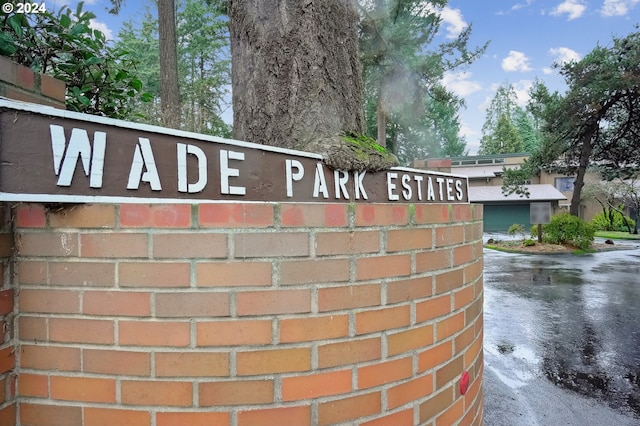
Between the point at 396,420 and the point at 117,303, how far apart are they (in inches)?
37.3

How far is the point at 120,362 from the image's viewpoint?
116 cm

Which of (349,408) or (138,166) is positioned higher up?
(138,166)

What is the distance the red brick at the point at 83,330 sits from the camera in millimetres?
1158

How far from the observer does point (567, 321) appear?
6.09m

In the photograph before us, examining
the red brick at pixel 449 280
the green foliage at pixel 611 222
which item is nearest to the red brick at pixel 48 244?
the red brick at pixel 449 280

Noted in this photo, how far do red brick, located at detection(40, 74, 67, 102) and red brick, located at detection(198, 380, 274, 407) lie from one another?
1.12 meters

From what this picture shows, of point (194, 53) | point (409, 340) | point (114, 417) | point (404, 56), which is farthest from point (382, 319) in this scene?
point (194, 53)

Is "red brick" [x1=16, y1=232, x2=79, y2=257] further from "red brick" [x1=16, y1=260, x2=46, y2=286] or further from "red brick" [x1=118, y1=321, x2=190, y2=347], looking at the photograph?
"red brick" [x1=118, y1=321, x2=190, y2=347]

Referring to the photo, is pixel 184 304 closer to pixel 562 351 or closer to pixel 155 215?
pixel 155 215

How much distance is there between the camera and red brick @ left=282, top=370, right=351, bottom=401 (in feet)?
4.03

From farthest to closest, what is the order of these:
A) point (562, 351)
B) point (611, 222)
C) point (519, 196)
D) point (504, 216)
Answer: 1. point (504, 216)
2. point (519, 196)
3. point (611, 222)
4. point (562, 351)

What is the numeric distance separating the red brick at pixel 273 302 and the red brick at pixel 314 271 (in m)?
0.04

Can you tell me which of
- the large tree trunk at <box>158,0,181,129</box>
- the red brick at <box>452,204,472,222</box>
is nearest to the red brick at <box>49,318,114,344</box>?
the red brick at <box>452,204,472,222</box>

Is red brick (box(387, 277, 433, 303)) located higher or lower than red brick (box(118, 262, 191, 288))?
lower
